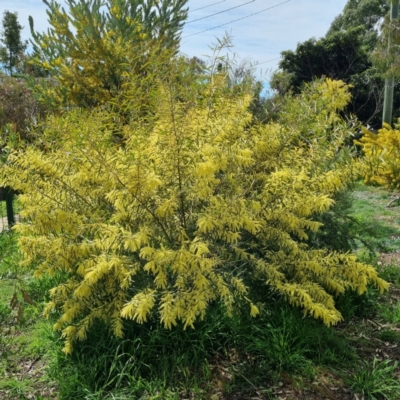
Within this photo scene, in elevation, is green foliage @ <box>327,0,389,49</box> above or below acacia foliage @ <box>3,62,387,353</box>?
above

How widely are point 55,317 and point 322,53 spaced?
19318 millimetres

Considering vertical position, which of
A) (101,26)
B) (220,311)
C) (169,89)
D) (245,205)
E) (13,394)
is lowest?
(13,394)

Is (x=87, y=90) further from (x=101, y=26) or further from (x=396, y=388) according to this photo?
(x=396, y=388)

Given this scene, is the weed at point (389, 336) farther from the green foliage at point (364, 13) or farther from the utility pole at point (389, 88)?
the green foliage at point (364, 13)

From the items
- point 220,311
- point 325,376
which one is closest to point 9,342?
point 220,311

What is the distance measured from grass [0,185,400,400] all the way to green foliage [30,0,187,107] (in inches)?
165

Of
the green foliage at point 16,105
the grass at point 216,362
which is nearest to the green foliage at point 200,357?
the grass at point 216,362

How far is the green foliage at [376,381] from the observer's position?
235cm

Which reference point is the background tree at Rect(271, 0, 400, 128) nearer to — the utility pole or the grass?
the utility pole

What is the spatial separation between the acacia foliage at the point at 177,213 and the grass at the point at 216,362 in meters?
0.14

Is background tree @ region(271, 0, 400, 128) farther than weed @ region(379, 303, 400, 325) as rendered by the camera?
Yes

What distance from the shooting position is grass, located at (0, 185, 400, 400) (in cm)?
237

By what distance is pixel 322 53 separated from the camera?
19.6 metres

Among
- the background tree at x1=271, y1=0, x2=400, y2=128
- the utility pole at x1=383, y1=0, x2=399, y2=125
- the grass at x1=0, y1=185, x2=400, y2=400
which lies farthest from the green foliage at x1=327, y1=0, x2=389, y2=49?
the grass at x1=0, y1=185, x2=400, y2=400
